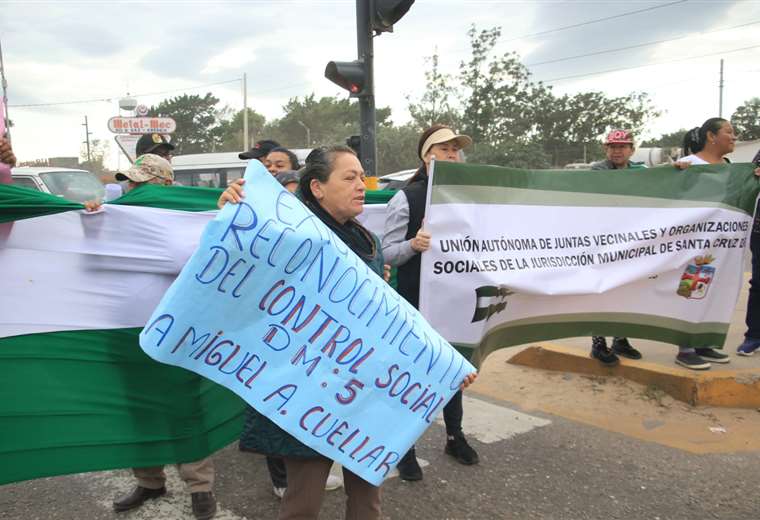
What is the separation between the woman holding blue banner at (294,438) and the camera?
6.70 feet

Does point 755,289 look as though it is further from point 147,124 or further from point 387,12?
point 147,124

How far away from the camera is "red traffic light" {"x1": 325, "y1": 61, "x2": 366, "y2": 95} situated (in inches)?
Result: 222

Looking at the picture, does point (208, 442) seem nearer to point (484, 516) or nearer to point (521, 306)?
point (484, 516)

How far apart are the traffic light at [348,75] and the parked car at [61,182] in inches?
217

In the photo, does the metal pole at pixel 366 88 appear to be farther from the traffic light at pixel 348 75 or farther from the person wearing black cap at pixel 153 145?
the person wearing black cap at pixel 153 145

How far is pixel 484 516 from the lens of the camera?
295 centimetres

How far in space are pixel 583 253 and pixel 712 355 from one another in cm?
175

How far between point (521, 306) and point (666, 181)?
1.42 m

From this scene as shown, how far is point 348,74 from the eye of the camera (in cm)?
568

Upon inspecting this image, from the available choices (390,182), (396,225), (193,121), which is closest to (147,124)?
(390,182)

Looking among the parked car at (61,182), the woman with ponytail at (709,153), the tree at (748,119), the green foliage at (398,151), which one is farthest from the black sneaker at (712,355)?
the tree at (748,119)

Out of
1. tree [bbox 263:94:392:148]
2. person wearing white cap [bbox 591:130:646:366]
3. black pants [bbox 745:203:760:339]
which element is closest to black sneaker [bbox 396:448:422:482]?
person wearing white cap [bbox 591:130:646:366]

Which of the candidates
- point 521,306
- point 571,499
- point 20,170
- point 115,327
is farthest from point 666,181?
point 20,170

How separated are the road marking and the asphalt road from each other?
0.09 metres
